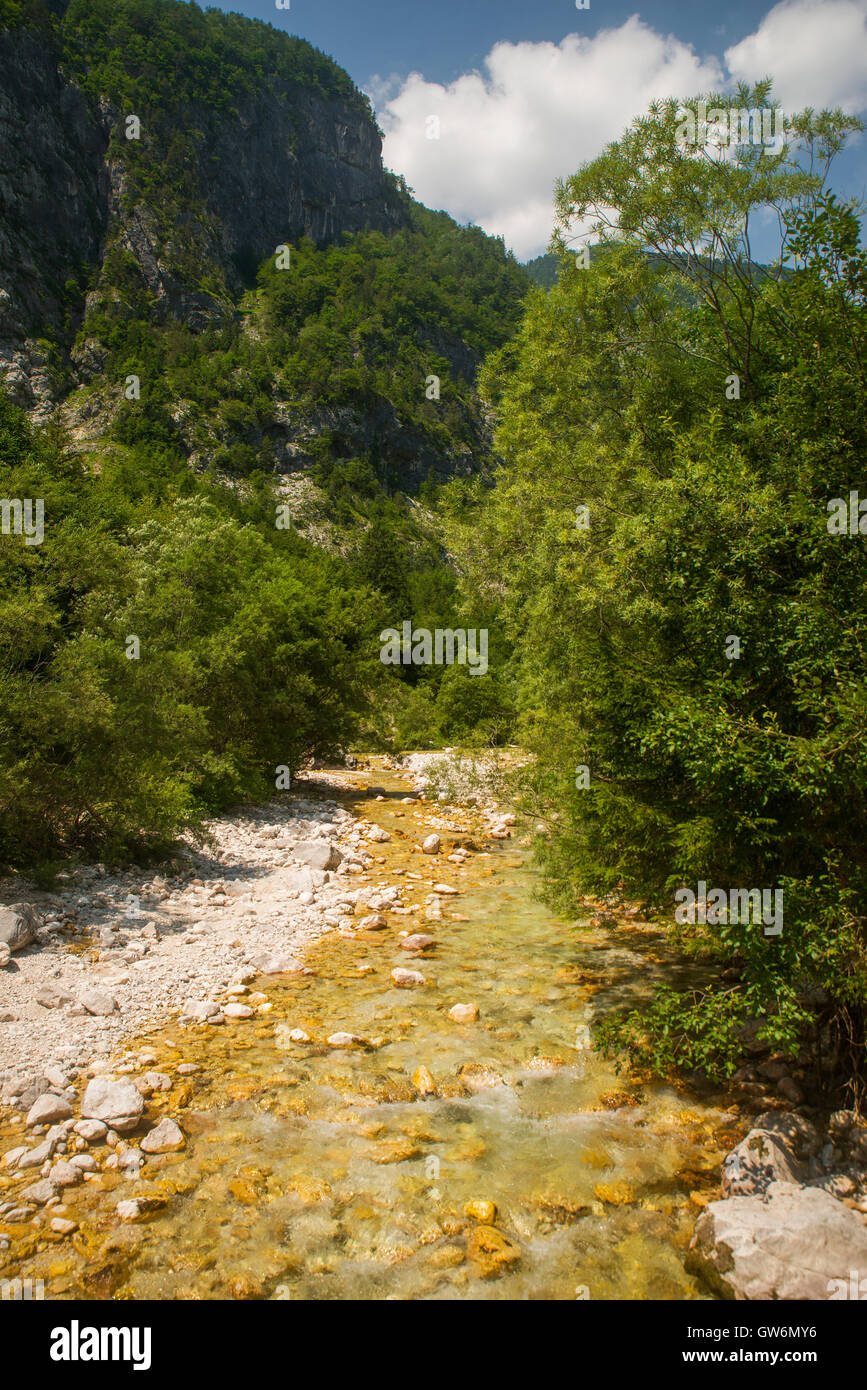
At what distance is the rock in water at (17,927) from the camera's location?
8.89 metres

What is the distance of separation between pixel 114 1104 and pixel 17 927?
3553 mm

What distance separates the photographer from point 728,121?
37.5 feet

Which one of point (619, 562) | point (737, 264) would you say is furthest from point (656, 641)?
point (737, 264)

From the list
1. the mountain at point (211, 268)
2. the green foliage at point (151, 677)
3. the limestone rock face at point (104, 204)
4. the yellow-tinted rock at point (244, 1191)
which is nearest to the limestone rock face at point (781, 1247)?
the yellow-tinted rock at point (244, 1191)

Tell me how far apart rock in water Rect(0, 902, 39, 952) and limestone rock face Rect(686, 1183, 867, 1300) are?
25.4ft

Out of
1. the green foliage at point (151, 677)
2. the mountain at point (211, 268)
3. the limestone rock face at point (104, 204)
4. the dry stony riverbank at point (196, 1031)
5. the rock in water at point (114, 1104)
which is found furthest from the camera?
the mountain at point (211, 268)

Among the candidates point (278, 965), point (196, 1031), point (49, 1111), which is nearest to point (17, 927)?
point (196, 1031)

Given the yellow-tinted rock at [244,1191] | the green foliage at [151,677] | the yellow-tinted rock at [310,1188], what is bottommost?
the yellow-tinted rock at [310,1188]

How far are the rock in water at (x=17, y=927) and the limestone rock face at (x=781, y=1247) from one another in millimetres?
7747

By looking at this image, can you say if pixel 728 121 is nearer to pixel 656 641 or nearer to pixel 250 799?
pixel 656 641

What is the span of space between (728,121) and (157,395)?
79.6 m

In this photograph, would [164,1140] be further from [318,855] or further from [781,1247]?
[318,855]

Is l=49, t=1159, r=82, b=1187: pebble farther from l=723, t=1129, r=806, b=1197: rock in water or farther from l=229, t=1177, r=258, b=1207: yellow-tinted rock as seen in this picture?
l=723, t=1129, r=806, b=1197: rock in water

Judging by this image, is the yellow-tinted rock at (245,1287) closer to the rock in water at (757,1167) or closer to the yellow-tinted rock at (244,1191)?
the yellow-tinted rock at (244,1191)
